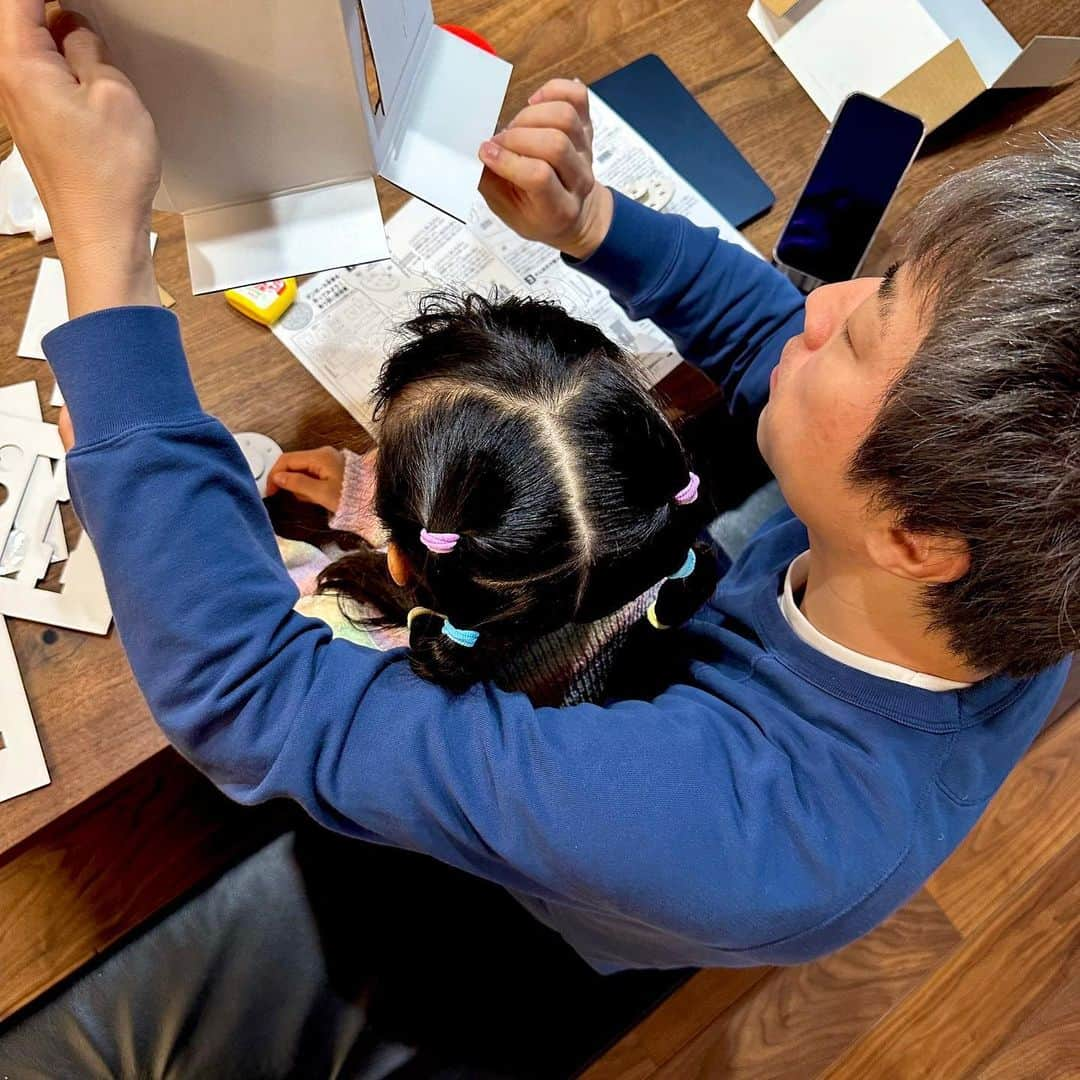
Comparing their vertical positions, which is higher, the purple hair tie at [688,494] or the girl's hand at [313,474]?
the purple hair tie at [688,494]

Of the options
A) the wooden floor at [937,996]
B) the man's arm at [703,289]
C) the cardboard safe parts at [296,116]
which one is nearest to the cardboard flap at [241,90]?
the cardboard safe parts at [296,116]

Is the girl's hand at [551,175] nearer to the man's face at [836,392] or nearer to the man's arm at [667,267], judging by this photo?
the man's arm at [667,267]

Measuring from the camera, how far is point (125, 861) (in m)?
1.18

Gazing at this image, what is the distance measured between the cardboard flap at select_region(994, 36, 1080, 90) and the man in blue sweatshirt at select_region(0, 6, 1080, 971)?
417 mm

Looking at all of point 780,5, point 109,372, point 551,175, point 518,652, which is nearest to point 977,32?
point 780,5

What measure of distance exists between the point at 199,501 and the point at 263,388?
0.77 feet

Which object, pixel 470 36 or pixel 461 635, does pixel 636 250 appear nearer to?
pixel 470 36

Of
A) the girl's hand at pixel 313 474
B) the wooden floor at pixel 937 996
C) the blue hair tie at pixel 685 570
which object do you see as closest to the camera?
the blue hair tie at pixel 685 570

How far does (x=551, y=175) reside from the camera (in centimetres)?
66

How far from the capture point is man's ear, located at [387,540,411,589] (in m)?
0.62

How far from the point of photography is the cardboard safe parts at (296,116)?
20.4 inches

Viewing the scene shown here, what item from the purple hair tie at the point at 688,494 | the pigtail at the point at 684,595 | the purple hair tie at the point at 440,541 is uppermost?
the purple hair tie at the point at 440,541

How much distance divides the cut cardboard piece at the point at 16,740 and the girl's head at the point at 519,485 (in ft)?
0.99

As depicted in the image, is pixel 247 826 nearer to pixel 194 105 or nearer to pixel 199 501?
pixel 199 501
